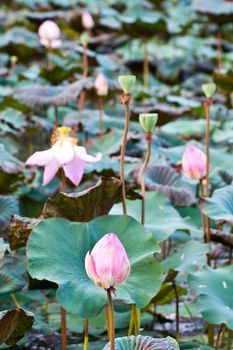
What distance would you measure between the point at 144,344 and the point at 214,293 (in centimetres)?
26

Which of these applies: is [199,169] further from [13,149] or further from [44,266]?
[13,149]

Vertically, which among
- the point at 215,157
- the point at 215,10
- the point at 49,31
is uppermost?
the point at 215,10

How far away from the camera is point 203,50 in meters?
4.95

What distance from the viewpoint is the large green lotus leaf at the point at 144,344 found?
119 cm

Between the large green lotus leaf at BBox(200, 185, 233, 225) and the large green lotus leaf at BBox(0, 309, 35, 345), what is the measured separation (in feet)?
1.23

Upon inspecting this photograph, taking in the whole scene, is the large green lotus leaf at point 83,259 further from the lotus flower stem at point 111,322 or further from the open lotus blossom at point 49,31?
the open lotus blossom at point 49,31

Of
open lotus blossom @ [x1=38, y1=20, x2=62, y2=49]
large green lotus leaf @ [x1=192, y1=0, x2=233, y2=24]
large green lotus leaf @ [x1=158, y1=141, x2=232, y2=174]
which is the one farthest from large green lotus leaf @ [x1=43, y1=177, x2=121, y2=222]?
large green lotus leaf @ [x1=192, y1=0, x2=233, y2=24]

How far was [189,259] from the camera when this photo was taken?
63.3 inches

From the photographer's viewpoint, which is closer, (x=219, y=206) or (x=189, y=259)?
(x=219, y=206)

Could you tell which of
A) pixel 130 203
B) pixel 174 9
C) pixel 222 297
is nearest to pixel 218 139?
pixel 130 203

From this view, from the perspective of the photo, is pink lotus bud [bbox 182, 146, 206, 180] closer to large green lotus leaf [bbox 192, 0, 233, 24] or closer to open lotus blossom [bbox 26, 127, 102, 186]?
open lotus blossom [bbox 26, 127, 102, 186]

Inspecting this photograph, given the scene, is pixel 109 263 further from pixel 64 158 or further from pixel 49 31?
pixel 49 31

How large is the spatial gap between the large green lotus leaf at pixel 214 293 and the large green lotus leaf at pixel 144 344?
0.14 metres

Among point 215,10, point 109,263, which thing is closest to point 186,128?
point 109,263
